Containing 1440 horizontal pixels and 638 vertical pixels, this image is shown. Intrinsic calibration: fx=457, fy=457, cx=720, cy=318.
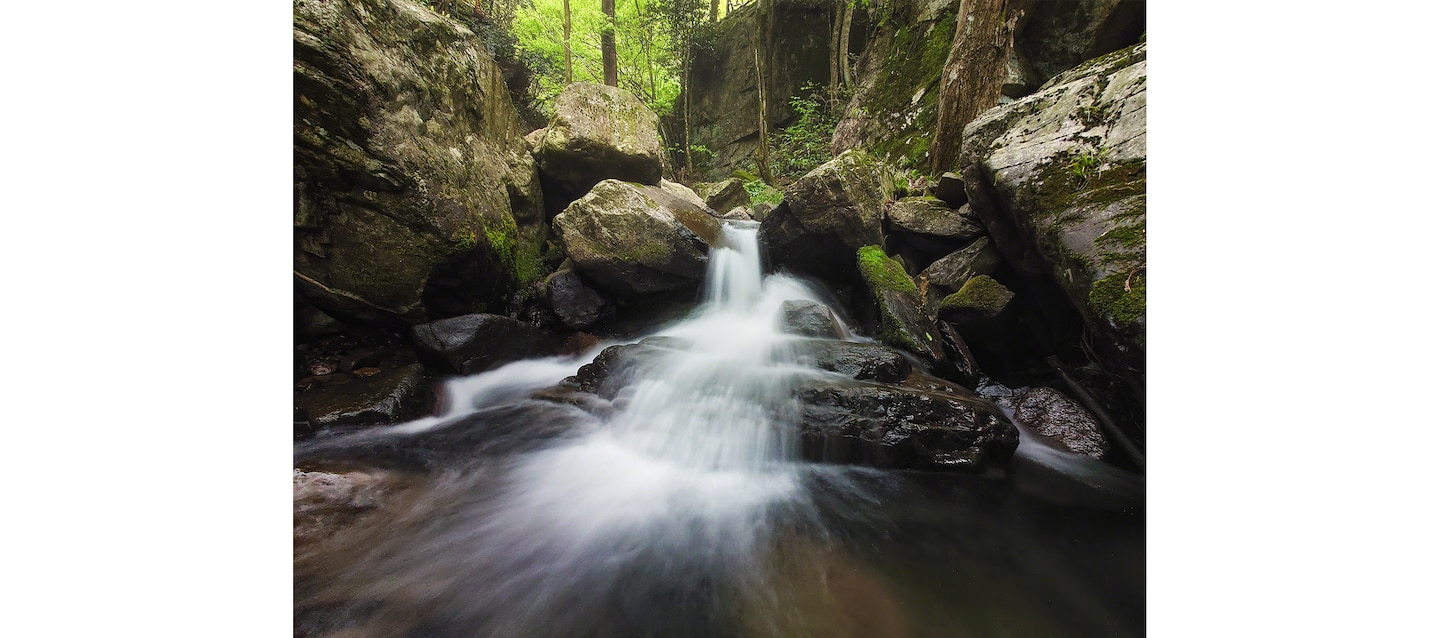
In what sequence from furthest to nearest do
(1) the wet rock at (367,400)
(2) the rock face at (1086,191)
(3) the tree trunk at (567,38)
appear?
(3) the tree trunk at (567,38), (1) the wet rock at (367,400), (2) the rock face at (1086,191)

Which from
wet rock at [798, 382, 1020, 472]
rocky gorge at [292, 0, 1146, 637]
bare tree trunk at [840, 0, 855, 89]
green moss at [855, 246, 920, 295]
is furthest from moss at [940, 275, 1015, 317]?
bare tree trunk at [840, 0, 855, 89]

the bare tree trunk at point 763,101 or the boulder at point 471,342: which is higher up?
the bare tree trunk at point 763,101

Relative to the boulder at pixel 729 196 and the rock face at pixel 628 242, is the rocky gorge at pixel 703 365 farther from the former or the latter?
the boulder at pixel 729 196

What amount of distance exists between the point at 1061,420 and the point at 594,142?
7.57 metres

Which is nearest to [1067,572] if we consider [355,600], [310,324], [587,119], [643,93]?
[355,600]

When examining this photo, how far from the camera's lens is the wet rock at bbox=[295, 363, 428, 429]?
4.09m

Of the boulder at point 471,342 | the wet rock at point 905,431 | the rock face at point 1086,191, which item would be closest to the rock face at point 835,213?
the rock face at point 1086,191

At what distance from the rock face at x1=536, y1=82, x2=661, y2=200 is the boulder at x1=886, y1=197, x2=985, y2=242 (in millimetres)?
4634

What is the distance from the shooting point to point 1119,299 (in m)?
2.94

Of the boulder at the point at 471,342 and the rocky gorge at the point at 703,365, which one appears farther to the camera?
the boulder at the point at 471,342

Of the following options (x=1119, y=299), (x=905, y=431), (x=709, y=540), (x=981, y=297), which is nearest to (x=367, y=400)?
(x=709, y=540)

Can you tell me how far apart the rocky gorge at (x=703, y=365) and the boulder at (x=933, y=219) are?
0.15 feet

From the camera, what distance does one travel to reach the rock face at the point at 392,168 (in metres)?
4.39

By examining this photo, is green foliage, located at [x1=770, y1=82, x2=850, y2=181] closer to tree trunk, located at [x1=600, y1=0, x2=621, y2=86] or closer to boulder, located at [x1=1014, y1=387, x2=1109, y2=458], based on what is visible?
tree trunk, located at [x1=600, y1=0, x2=621, y2=86]
